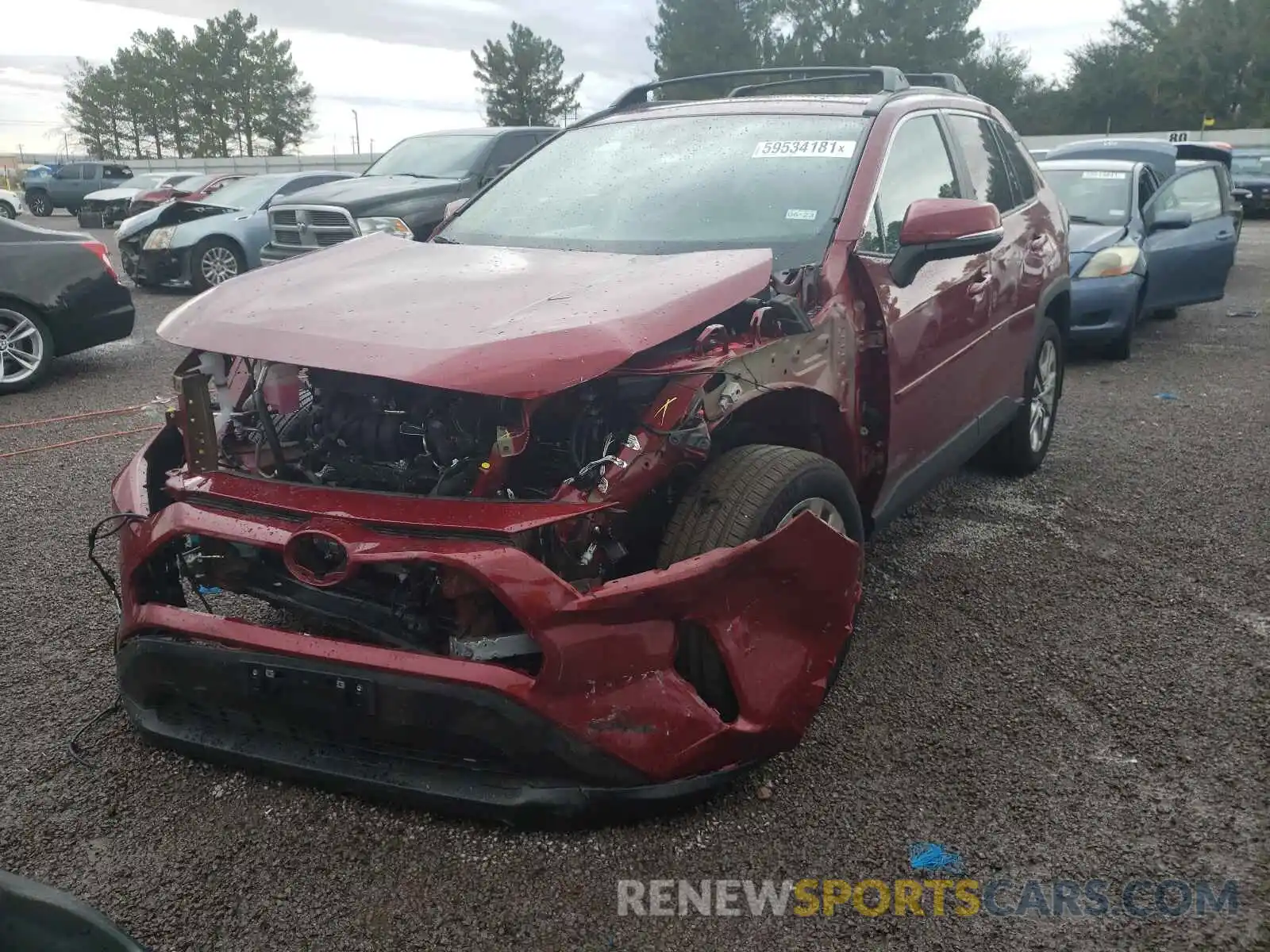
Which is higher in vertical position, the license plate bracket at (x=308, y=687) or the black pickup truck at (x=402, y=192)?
the black pickup truck at (x=402, y=192)

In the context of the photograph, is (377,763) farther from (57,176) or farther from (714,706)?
(57,176)

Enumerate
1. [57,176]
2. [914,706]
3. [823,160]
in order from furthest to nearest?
[57,176], [823,160], [914,706]

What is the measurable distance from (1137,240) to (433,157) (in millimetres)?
6824

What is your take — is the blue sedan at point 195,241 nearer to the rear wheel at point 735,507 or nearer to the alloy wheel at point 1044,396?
the alloy wheel at point 1044,396

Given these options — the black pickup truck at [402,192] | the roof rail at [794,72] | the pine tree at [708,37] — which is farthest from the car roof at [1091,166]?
the pine tree at [708,37]

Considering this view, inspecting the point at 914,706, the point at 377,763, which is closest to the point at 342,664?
the point at 377,763

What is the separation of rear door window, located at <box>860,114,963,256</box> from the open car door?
208 inches

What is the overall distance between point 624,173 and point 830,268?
1.05m

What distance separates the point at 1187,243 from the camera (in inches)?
343

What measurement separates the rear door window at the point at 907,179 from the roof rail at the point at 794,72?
25 centimetres

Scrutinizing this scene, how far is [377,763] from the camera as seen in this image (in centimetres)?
235

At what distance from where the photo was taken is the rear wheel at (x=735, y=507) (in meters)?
2.40

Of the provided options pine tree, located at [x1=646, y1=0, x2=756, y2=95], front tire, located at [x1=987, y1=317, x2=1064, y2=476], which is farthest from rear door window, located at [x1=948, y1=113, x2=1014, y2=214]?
pine tree, located at [x1=646, y1=0, x2=756, y2=95]

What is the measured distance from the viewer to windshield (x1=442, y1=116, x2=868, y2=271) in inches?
130
